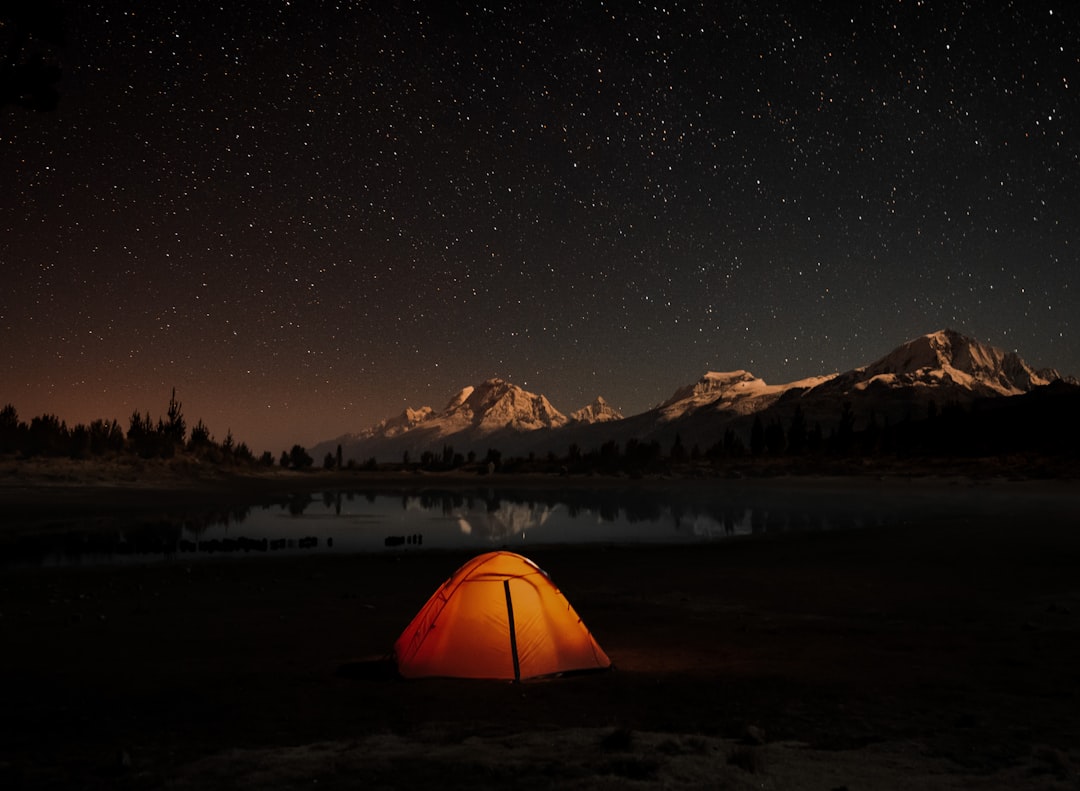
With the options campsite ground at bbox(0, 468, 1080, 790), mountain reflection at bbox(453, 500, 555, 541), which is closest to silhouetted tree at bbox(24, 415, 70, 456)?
mountain reflection at bbox(453, 500, 555, 541)

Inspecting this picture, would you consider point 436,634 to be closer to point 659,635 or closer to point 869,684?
point 659,635

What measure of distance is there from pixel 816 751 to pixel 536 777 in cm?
307

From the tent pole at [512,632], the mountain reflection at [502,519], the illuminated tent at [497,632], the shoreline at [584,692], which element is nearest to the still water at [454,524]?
the mountain reflection at [502,519]

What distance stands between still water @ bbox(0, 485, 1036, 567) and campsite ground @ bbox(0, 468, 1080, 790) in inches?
435

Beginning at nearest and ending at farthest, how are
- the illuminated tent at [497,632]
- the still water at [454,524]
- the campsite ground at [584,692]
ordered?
1. the campsite ground at [584,692]
2. the illuminated tent at [497,632]
3. the still water at [454,524]

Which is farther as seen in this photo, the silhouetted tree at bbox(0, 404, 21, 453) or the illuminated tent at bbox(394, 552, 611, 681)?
the silhouetted tree at bbox(0, 404, 21, 453)

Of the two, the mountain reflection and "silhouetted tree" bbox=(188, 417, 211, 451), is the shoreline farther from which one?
"silhouetted tree" bbox=(188, 417, 211, 451)

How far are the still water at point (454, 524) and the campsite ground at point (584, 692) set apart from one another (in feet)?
36.2

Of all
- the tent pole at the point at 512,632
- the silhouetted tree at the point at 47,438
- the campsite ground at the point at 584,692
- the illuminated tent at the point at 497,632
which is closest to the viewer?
the campsite ground at the point at 584,692

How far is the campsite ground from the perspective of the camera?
8.16 metres

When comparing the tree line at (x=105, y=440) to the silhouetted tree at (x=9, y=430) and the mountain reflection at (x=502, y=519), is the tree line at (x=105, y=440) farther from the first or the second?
the mountain reflection at (x=502, y=519)

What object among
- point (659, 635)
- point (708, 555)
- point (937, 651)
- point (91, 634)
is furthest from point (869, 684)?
point (708, 555)

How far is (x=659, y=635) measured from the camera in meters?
16.5

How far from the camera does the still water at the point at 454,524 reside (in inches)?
1378
